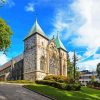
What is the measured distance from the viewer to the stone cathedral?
69.4 meters

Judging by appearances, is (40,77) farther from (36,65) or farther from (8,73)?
(8,73)

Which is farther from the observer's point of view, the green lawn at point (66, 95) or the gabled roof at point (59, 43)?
the gabled roof at point (59, 43)

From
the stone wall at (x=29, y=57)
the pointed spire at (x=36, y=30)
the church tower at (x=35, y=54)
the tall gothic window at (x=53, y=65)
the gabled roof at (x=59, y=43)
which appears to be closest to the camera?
the church tower at (x=35, y=54)

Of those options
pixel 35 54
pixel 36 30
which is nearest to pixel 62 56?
pixel 36 30

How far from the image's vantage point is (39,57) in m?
70.2

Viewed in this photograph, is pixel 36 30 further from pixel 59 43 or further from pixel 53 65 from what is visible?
pixel 59 43

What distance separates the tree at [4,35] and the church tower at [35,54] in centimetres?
2323

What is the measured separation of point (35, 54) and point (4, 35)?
90.0 feet

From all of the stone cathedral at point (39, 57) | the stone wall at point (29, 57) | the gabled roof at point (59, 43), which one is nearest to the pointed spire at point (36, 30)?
the stone cathedral at point (39, 57)

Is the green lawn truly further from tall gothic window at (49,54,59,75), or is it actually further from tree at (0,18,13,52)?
tall gothic window at (49,54,59,75)

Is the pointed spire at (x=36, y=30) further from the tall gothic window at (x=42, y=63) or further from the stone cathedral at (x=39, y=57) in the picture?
the tall gothic window at (x=42, y=63)

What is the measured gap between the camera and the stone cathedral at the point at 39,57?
228 ft

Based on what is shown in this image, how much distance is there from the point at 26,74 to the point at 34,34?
11445mm

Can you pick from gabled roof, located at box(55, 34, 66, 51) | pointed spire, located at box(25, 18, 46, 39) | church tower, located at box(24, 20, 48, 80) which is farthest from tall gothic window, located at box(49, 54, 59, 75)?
pointed spire, located at box(25, 18, 46, 39)
